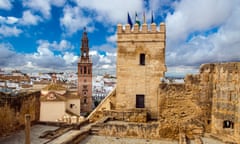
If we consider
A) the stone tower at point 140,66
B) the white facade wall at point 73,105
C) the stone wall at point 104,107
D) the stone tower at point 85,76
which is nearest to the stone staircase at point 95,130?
the stone wall at point 104,107

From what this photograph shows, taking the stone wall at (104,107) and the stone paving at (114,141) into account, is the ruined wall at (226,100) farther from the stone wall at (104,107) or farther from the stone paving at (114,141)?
the stone wall at (104,107)

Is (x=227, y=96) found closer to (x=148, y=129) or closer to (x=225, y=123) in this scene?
(x=225, y=123)

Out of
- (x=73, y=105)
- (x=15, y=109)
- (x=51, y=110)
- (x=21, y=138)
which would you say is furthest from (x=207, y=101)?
(x=73, y=105)

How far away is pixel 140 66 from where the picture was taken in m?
14.0

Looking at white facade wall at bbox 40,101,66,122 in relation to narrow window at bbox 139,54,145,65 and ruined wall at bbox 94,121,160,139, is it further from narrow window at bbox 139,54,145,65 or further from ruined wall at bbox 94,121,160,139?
ruined wall at bbox 94,121,160,139

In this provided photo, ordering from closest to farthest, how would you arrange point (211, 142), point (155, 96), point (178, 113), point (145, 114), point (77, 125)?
point (211, 142) < point (178, 113) < point (77, 125) < point (145, 114) < point (155, 96)

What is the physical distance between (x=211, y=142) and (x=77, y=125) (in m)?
6.52

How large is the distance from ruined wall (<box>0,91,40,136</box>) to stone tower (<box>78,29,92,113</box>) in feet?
123

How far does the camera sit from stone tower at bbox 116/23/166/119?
1380 cm

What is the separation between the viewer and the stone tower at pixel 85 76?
47562mm

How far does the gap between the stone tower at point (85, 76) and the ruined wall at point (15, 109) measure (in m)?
37.5

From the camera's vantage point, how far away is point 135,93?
1398 centimetres

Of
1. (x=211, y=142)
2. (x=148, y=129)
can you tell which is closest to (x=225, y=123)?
(x=211, y=142)

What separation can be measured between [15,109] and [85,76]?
Answer: 130 feet
